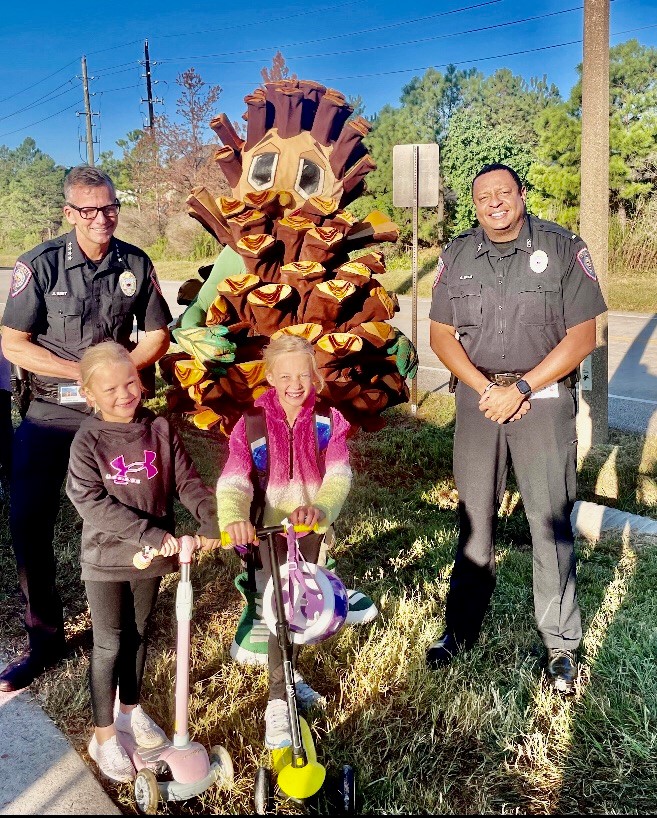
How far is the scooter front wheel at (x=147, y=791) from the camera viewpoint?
240cm

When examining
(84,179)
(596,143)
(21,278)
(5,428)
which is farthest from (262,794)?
(596,143)

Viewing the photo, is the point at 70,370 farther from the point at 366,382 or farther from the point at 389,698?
the point at 389,698

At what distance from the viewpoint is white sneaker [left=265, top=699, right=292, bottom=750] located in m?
2.61

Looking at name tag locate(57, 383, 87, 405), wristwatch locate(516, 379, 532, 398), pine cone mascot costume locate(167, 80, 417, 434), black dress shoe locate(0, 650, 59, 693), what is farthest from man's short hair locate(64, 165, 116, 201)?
black dress shoe locate(0, 650, 59, 693)

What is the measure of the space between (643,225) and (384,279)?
247 inches

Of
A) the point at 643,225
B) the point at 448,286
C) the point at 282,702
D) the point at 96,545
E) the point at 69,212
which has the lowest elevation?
the point at 282,702

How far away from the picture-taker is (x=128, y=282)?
3.33 metres

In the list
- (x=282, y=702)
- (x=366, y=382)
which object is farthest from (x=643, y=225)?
(x=282, y=702)

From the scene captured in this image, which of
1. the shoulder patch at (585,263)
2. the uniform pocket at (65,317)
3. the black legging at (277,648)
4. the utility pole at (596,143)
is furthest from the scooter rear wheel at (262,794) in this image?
the utility pole at (596,143)

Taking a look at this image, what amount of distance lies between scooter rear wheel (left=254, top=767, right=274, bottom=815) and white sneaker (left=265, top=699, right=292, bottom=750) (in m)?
0.13

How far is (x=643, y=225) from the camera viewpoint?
1842 cm

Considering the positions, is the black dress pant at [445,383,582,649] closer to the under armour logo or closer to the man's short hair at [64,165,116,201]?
the under armour logo

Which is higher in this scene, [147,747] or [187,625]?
[187,625]

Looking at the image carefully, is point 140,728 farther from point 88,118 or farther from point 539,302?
point 88,118
